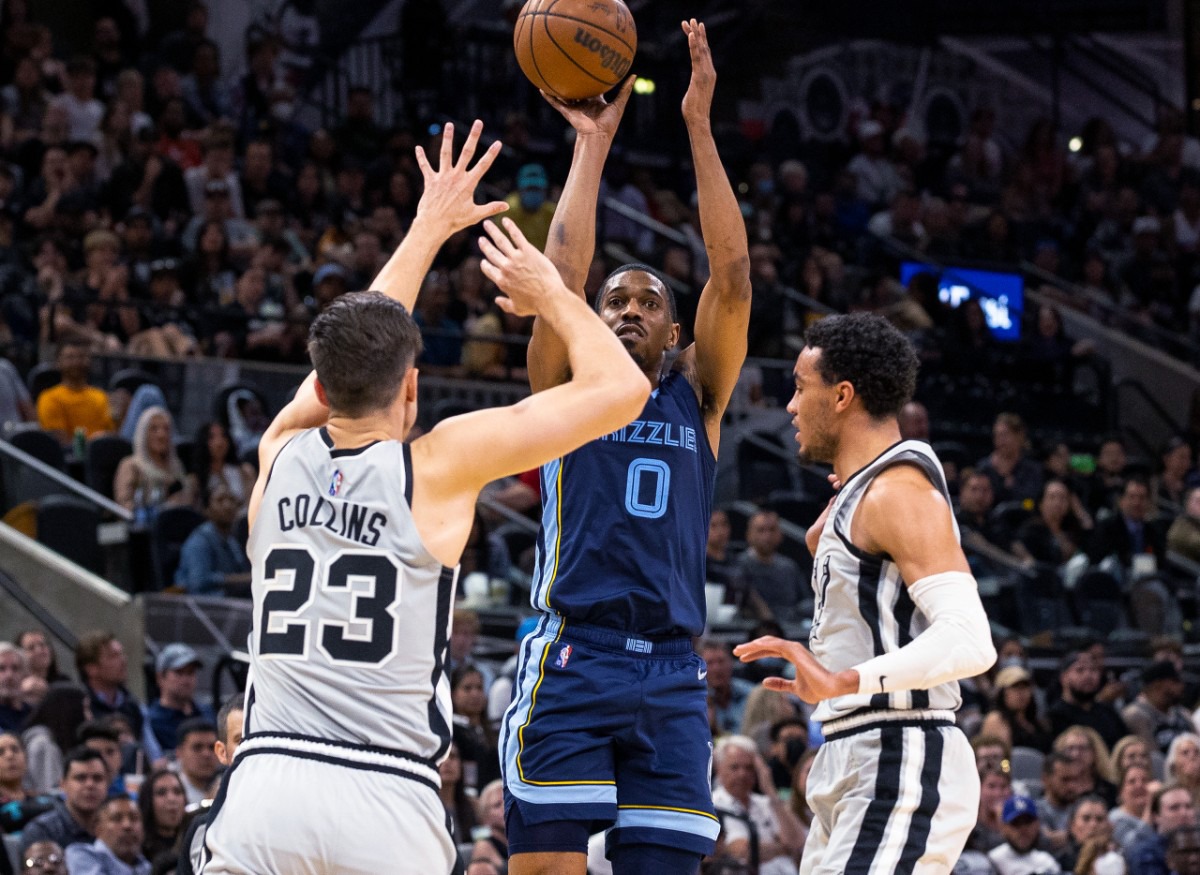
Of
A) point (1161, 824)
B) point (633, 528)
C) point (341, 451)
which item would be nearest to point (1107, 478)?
point (1161, 824)

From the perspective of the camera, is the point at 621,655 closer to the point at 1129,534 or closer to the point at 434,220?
the point at 434,220

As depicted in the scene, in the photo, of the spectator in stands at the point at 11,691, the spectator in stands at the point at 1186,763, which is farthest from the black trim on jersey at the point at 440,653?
the spectator in stands at the point at 1186,763

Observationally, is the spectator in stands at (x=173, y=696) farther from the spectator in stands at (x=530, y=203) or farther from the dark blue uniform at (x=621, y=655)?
the spectator in stands at (x=530, y=203)

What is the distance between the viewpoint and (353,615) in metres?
3.94

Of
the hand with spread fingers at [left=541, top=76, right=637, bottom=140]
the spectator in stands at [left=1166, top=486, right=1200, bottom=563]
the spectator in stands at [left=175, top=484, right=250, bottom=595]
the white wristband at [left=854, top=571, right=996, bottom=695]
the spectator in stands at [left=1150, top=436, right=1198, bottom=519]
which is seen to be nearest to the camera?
the white wristband at [left=854, top=571, right=996, bottom=695]

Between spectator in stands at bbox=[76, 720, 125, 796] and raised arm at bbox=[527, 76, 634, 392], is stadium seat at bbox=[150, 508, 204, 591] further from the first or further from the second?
raised arm at bbox=[527, 76, 634, 392]

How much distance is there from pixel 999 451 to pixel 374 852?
12483 millimetres

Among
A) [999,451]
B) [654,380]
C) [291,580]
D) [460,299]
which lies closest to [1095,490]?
[999,451]

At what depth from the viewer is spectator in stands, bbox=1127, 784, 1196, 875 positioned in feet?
34.3

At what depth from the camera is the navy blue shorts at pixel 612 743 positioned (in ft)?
16.8

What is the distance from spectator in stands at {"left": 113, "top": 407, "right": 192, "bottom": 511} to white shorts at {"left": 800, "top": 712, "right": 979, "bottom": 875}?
7.84m

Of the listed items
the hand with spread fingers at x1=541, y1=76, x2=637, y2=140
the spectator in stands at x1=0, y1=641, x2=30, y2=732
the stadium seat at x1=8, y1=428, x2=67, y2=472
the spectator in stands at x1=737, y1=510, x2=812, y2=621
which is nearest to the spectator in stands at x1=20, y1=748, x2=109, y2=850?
the spectator in stands at x1=0, y1=641, x2=30, y2=732

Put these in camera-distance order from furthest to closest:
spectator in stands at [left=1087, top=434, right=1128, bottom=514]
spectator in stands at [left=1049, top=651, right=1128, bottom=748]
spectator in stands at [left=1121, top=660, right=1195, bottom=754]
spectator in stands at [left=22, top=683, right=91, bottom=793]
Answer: spectator in stands at [left=1087, top=434, right=1128, bottom=514] → spectator in stands at [left=1121, top=660, right=1195, bottom=754] → spectator in stands at [left=1049, top=651, right=1128, bottom=748] → spectator in stands at [left=22, top=683, right=91, bottom=793]

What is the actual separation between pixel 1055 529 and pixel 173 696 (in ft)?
24.7
